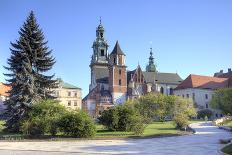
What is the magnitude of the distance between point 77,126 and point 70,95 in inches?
2816

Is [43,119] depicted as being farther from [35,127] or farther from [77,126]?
[77,126]

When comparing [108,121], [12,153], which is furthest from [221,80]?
[12,153]

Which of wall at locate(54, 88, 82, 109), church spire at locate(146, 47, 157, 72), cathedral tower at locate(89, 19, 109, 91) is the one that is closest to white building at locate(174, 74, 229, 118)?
cathedral tower at locate(89, 19, 109, 91)

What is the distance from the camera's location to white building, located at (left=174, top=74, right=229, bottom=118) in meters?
102

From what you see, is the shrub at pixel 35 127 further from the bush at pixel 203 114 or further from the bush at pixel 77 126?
the bush at pixel 203 114

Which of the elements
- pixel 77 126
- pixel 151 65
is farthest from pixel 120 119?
pixel 151 65

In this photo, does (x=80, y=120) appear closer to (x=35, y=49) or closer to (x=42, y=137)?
(x=42, y=137)

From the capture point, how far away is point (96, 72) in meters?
107

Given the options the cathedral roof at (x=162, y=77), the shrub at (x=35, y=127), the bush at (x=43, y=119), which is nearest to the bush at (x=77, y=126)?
the bush at (x=43, y=119)

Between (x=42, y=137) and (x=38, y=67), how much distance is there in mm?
11171

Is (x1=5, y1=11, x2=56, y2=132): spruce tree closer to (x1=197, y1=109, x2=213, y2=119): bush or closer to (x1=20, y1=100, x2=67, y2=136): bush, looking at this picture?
(x1=20, y1=100, x2=67, y2=136): bush

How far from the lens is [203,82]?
105 meters

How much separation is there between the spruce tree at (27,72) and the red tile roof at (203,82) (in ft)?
216

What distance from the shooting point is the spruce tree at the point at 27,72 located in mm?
40438
